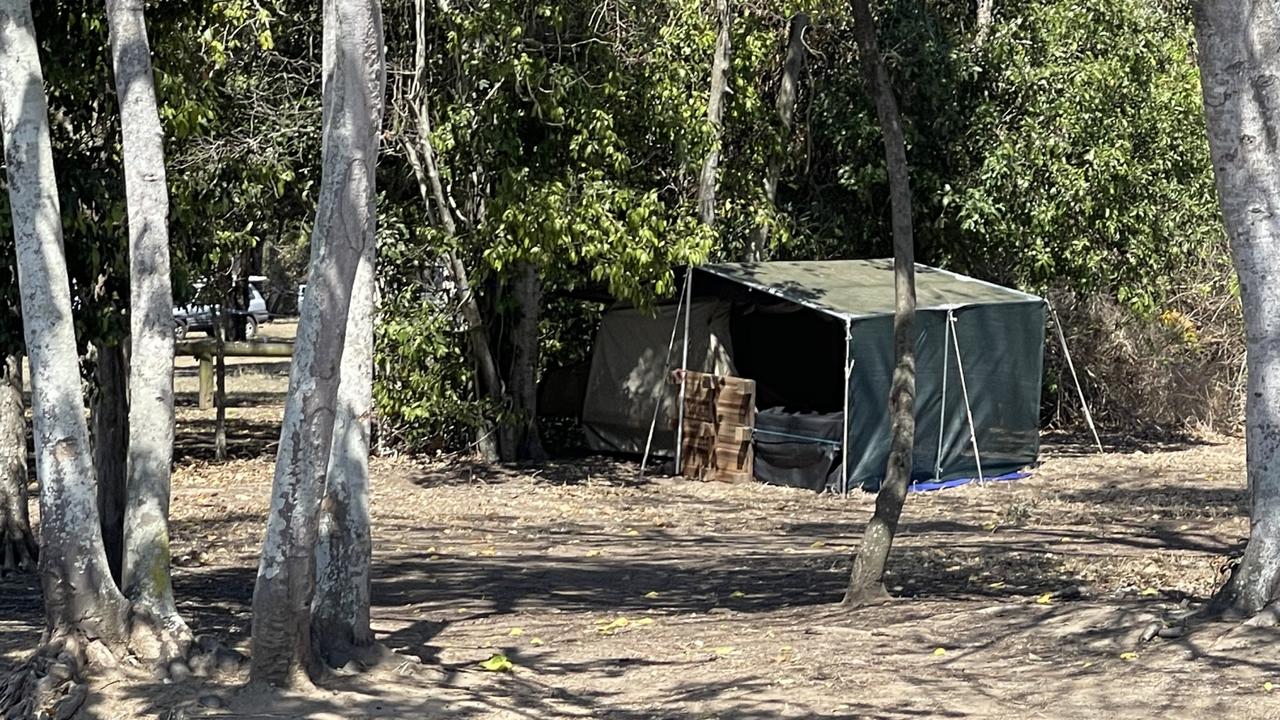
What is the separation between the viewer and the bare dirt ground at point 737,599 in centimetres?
730

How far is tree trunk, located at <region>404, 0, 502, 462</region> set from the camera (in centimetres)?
1662

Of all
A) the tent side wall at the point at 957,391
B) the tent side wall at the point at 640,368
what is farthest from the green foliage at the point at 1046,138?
the tent side wall at the point at 640,368

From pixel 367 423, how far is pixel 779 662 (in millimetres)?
2432

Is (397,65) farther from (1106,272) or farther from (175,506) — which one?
(1106,272)

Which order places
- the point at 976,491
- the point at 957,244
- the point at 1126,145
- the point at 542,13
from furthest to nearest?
the point at 957,244
the point at 1126,145
the point at 976,491
the point at 542,13

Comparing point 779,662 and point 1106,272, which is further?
point 1106,272

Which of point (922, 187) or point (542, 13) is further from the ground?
point (542, 13)

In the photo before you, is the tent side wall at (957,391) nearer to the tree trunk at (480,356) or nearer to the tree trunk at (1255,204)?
the tree trunk at (480,356)

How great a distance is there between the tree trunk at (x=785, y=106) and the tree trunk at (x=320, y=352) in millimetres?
12352

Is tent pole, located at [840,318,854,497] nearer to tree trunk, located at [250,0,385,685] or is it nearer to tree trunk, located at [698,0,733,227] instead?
tree trunk, located at [698,0,733,227]

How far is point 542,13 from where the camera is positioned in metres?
15.7

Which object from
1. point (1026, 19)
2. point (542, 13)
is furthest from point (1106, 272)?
point (542, 13)

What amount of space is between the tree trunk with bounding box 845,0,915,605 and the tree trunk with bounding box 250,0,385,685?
3817 millimetres

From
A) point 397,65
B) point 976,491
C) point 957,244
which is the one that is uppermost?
point 397,65
